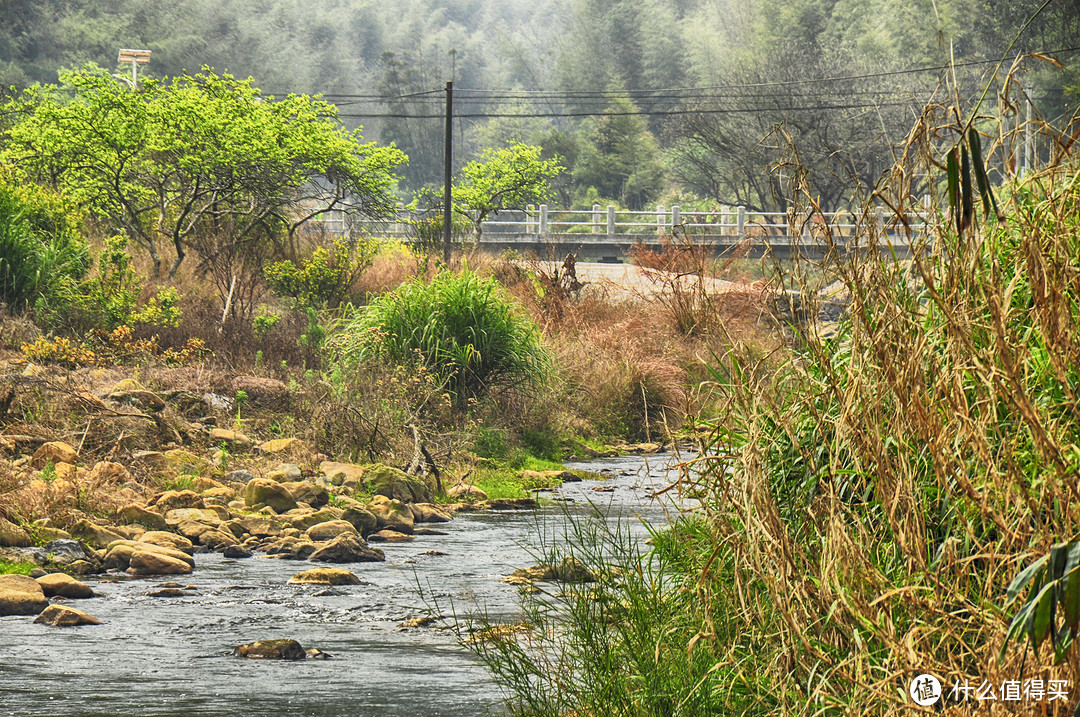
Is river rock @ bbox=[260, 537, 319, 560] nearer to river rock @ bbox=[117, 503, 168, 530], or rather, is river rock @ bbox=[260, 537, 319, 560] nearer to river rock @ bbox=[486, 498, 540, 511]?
river rock @ bbox=[117, 503, 168, 530]

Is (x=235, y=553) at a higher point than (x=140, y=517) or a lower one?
lower

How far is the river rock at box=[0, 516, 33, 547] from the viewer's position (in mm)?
9953

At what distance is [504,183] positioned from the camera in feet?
127

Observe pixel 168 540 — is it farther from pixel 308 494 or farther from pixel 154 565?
pixel 308 494

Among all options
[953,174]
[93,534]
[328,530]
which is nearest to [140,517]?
[93,534]

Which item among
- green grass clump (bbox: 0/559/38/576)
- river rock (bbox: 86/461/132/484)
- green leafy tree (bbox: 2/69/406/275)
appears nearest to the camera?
green grass clump (bbox: 0/559/38/576)

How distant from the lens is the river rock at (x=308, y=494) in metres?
12.5

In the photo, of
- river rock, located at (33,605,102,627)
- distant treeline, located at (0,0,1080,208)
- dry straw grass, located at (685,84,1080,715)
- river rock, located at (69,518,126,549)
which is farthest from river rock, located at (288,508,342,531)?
distant treeline, located at (0,0,1080,208)

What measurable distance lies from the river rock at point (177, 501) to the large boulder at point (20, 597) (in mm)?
2981

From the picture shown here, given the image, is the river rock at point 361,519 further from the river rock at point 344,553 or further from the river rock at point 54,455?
the river rock at point 54,455

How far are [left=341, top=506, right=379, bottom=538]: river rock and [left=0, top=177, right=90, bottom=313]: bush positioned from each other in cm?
816

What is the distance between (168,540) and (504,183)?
29104 millimetres

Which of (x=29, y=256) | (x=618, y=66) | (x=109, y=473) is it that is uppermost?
(x=618, y=66)

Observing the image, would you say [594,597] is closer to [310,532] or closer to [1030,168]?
[1030,168]
